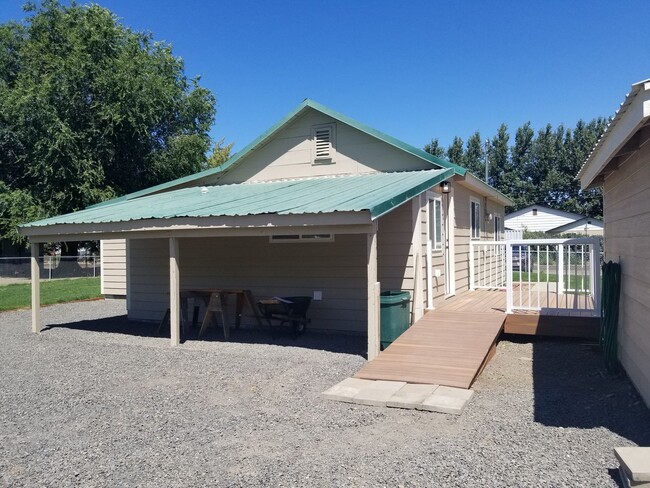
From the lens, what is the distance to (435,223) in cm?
1032

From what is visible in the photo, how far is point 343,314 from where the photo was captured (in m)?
10.1

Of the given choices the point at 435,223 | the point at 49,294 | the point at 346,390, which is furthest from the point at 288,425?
the point at 49,294

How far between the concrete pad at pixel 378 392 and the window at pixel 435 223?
410cm

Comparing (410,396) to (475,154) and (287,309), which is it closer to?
(287,309)

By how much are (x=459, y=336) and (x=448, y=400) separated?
2308 mm

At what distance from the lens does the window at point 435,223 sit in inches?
396

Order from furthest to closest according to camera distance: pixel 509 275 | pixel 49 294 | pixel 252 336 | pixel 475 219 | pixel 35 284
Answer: pixel 49 294 < pixel 475 219 < pixel 35 284 < pixel 252 336 < pixel 509 275

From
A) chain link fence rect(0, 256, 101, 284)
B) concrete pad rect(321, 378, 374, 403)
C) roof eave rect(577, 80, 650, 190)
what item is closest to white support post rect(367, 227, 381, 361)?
concrete pad rect(321, 378, 374, 403)

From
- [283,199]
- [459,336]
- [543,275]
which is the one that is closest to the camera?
[459,336]

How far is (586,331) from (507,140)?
45.8m

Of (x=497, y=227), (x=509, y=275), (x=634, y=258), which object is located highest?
(x=497, y=227)

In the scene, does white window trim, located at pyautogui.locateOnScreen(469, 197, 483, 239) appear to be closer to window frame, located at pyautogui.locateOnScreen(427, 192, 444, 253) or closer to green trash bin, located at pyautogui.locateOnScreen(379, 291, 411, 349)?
window frame, located at pyautogui.locateOnScreen(427, 192, 444, 253)

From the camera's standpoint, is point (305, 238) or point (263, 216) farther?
point (305, 238)

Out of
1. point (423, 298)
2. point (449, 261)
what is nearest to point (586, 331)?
point (423, 298)
